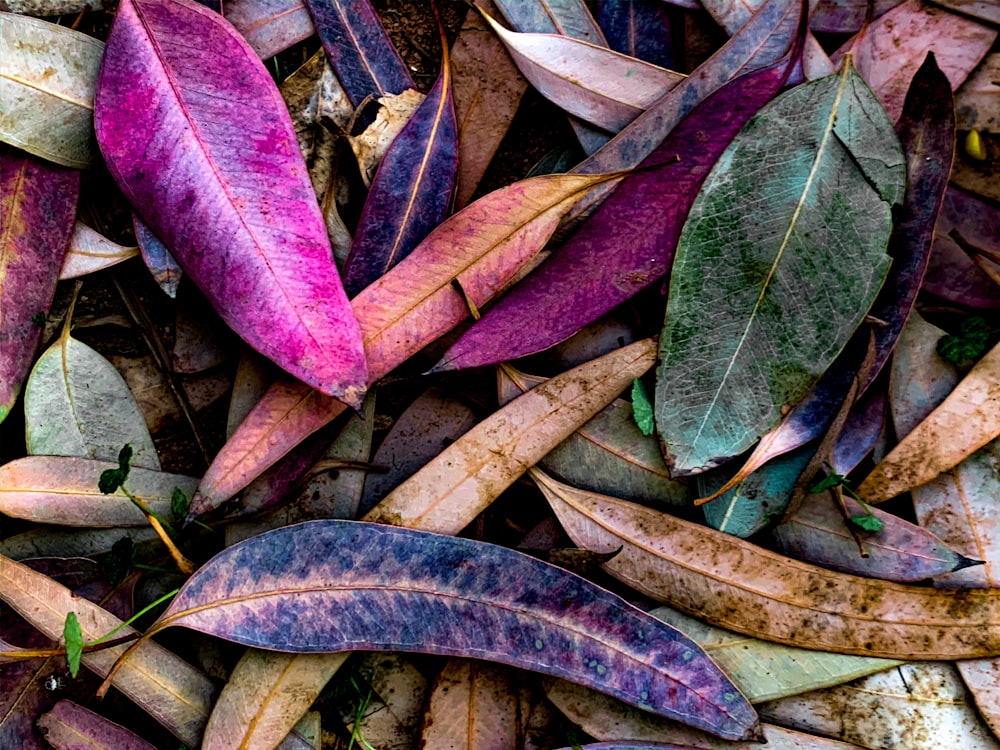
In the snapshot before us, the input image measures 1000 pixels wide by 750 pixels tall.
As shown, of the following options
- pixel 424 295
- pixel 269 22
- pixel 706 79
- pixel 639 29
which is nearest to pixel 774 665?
pixel 424 295

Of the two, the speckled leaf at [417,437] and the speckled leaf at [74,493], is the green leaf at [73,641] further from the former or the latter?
the speckled leaf at [417,437]

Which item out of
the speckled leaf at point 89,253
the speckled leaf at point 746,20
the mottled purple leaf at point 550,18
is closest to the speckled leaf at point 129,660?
the speckled leaf at point 89,253

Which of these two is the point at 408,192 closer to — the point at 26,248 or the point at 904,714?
the point at 26,248

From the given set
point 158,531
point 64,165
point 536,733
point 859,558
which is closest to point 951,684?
point 859,558

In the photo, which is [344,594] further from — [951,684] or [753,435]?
[951,684]

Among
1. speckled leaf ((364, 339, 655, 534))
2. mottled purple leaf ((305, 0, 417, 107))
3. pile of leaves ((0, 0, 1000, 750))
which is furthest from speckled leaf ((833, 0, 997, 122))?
mottled purple leaf ((305, 0, 417, 107))
